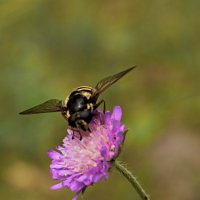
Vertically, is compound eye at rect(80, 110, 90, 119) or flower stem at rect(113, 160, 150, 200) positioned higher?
compound eye at rect(80, 110, 90, 119)

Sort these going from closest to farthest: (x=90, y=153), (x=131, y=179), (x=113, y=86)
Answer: (x=131, y=179), (x=90, y=153), (x=113, y=86)

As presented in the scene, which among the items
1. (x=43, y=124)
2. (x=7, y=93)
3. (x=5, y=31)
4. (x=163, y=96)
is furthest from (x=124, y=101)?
(x=5, y=31)

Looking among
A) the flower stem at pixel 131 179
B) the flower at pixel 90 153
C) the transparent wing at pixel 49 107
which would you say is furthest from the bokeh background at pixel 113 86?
the flower stem at pixel 131 179

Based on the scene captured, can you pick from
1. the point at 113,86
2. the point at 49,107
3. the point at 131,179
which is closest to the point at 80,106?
the point at 49,107

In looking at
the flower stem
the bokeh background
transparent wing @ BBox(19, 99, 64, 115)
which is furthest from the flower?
the bokeh background

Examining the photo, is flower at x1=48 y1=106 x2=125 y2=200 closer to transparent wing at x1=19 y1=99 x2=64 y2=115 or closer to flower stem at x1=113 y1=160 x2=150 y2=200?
flower stem at x1=113 y1=160 x2=150 y2=200

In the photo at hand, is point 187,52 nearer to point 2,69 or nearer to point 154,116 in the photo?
point 154,116

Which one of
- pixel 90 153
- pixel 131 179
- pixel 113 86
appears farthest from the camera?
pixel 113 86

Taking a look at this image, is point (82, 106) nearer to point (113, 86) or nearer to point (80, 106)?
point (80, 106)
